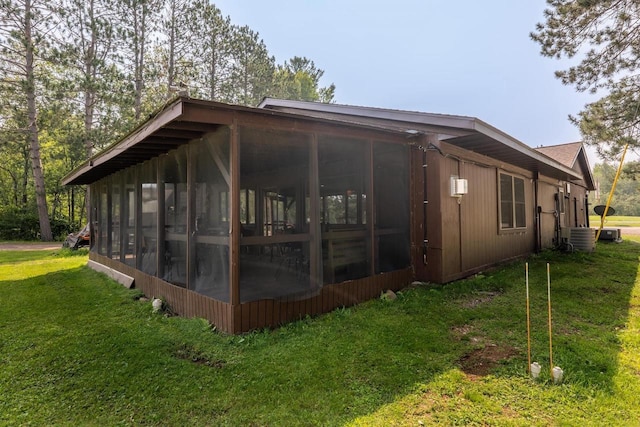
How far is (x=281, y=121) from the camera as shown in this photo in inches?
147

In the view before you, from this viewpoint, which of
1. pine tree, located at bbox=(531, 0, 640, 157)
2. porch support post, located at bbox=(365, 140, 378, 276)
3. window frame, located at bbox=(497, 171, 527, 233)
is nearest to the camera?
porch support post, located at bbox=(365, 140, 378, 276)

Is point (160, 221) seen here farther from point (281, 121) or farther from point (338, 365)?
point (338, 365)

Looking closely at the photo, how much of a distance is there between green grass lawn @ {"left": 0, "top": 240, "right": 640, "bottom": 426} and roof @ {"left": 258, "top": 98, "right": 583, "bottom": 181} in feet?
8.01

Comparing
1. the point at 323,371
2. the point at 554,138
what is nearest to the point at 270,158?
the point at 323,371

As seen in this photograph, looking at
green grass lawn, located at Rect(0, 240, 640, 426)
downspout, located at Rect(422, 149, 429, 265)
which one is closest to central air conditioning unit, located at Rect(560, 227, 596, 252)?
green grass lawn, located at Rect(0, 240, 640, 426)

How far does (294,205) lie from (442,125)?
2.95 meters

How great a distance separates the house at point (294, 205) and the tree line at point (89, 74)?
619cm

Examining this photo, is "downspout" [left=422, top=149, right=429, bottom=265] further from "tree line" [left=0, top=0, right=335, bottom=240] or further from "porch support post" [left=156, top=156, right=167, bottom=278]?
"tree line" [left=0, top=0, right=335, bottom=240]

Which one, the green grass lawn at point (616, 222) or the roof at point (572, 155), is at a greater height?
the roof at point (572, 155)

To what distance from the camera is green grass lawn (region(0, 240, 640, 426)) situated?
2285mm

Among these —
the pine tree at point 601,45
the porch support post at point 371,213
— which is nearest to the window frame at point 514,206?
the pine tree at point 601,45

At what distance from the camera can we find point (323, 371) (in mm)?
2789

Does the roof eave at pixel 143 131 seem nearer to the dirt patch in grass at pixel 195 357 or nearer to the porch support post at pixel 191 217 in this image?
the porch support post at pixel 191 217

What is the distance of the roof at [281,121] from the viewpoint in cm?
325
